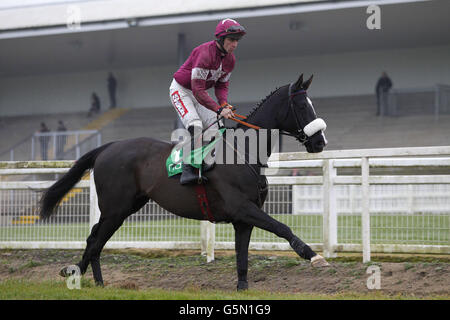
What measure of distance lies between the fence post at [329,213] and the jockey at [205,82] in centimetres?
166

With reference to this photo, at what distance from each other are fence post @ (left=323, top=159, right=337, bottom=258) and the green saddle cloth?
1820 mm

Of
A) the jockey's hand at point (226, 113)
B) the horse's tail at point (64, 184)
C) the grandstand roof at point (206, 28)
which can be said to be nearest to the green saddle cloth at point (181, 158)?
the jockey's hand at point (226, 113)

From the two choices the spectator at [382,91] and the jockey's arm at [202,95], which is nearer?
the jockey's arm at [202,95]

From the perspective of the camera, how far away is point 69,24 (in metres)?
22.3

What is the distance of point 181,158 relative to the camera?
242 inches

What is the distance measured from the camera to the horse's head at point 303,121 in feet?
18.6

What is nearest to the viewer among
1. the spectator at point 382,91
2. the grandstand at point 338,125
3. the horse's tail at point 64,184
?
the horse's tail at point 64,184

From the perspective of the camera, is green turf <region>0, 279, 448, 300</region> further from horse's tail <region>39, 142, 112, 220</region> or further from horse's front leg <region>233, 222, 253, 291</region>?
horse's tail <region>39, 142, 112, 220</region>

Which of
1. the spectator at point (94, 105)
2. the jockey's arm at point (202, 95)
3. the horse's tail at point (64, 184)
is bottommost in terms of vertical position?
the horse's tail at point (64, 184)

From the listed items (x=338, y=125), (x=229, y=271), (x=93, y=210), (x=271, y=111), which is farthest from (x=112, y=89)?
(x=271, y=111)

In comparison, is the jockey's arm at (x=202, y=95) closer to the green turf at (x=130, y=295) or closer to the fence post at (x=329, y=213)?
the green turf at (x=130, y=295)

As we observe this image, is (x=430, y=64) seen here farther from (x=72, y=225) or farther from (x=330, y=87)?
(x=72, y=225)

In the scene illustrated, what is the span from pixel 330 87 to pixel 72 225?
19674 mm
